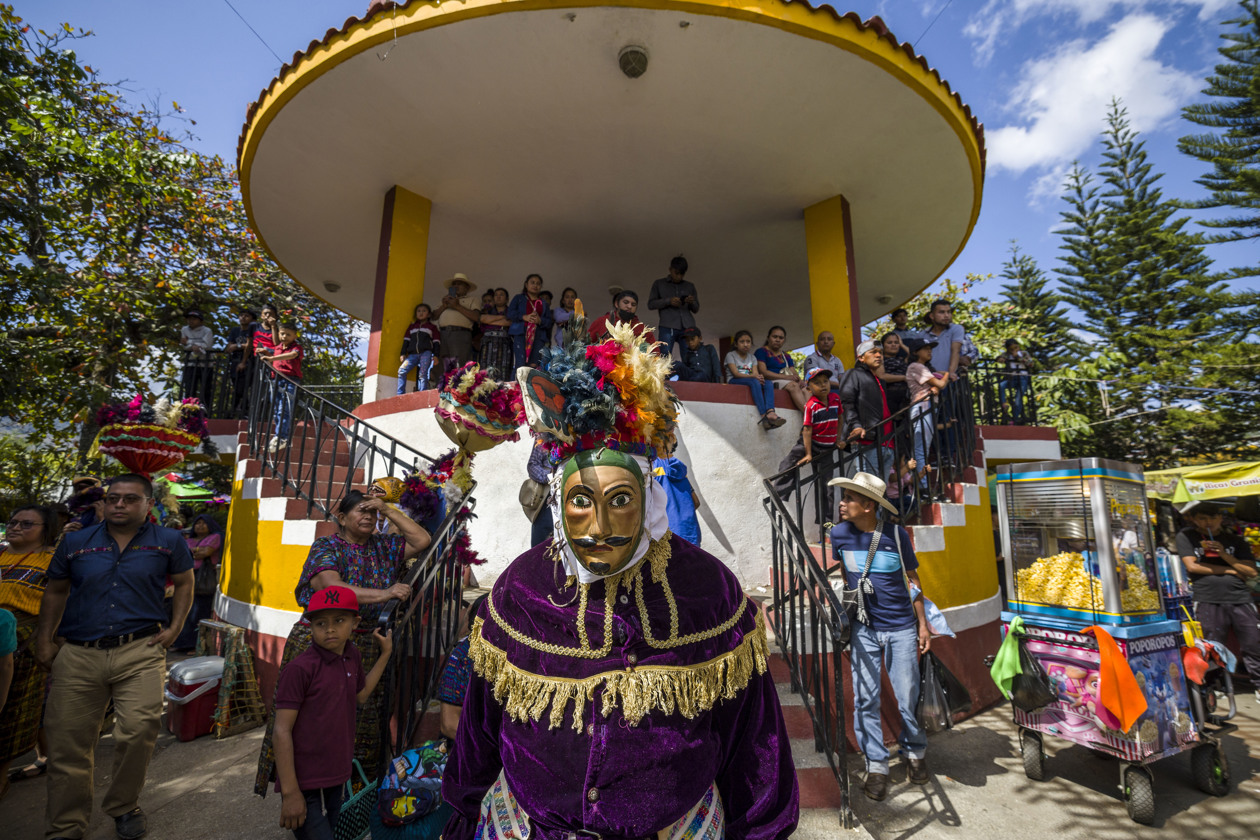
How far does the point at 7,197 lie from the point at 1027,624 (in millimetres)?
9752

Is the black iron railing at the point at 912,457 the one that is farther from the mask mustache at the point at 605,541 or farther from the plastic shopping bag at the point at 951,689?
the mask mustache at the point at 605,541

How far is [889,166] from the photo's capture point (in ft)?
24.3

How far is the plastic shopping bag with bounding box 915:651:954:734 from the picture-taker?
3934 mm

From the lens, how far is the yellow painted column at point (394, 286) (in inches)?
311

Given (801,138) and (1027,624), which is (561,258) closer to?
(801,138)

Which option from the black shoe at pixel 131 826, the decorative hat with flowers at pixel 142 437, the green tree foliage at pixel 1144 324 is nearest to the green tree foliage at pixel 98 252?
the decorative hat with flowers at pixel 142 437

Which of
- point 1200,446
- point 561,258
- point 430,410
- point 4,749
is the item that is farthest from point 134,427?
point 1200,446

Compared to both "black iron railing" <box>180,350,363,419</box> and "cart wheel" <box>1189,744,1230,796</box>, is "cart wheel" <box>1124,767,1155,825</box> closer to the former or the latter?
"cart wheel" <box>1189,744,1230,796</box>

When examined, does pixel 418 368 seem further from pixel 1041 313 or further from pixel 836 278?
pixel 1041 313

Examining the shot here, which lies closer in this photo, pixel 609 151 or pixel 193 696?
pixel 193 696

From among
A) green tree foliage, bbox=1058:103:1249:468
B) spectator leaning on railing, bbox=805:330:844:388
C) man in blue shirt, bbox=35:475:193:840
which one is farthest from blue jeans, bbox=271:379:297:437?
green tree foliage, bbox=1058:103:1249:468

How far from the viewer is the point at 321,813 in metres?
2.91

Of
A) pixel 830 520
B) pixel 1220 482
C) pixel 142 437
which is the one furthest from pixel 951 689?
pixel 1220 482

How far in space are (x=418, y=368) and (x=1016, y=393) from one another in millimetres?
9176
